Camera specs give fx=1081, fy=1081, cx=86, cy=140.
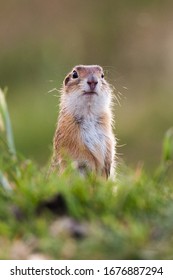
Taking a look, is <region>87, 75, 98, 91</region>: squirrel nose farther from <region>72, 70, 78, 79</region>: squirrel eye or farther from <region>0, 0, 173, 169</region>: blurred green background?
<region>0, 0, 173, 169</region>: blurred green background

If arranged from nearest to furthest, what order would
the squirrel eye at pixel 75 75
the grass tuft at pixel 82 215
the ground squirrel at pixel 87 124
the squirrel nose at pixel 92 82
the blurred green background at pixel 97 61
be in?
the grass tuft at pixel 82 215, the ground squirrel at pixel 87 124, the squirrel nose at pixel 92 82, the squirrel eye at pixel 75 75, the blurred green background at pixel 97 61

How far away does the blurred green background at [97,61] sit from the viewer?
14.4 m

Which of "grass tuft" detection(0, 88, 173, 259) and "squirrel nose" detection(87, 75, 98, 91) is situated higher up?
"squirrel nose" detection(87, 75, 98, 91)

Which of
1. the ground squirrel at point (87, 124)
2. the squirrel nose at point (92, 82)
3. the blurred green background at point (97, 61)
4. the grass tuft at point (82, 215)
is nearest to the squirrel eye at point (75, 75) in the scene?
the ground squirrel at point (87, 124)

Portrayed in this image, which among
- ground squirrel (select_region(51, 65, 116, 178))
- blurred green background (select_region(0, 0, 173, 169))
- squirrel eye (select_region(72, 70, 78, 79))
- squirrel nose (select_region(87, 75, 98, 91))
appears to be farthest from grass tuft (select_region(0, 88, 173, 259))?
blurred green background (select_region(0, 0, 173, 169))

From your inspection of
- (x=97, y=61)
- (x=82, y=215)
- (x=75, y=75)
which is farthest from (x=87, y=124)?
(x=97, y=61)

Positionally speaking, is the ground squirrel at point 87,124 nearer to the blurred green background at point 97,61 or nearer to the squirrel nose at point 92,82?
the squirrel nose at point 92,82

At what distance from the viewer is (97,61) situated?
16844 millimetres

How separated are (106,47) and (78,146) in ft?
34.8

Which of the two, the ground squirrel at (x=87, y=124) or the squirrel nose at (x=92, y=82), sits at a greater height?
the squirrel nose at (x=92, y=82)

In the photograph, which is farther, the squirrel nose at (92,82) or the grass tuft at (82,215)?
the squirrel nose at (92,82)

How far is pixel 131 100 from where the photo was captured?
52.9ft

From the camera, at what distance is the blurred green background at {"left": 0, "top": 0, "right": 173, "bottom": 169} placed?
47.4 feet

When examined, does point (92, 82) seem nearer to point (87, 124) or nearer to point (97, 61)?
point (87, 124)
